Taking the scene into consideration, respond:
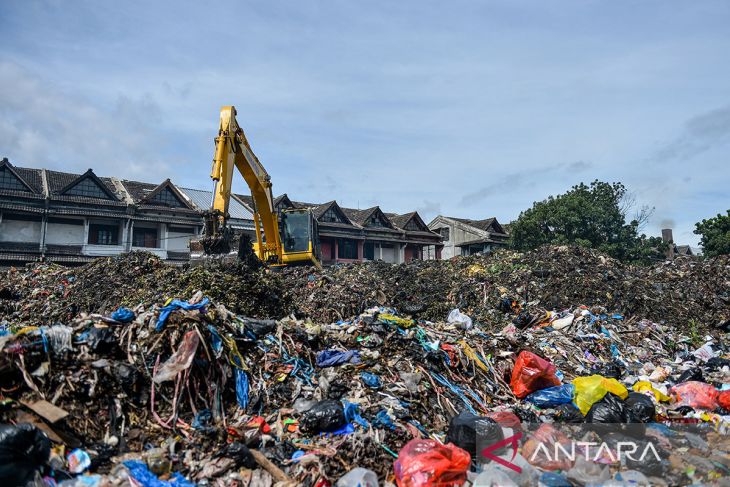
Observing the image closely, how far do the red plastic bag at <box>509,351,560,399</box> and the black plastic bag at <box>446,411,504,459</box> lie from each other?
1.81m

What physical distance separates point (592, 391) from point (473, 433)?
1939 millimetres

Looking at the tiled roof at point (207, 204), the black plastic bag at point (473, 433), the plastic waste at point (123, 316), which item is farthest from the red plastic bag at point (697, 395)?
the tiled roof at point (207, 204)

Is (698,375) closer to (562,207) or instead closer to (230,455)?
(230,455)

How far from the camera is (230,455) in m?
3.78

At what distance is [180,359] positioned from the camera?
184 inches

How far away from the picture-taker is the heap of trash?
3650mm

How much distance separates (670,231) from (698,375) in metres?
28.0

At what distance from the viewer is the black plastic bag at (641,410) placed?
493 cm

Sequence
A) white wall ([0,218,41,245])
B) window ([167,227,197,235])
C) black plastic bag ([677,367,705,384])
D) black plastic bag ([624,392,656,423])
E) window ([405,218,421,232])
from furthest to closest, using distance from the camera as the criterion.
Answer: window ([405,218,421,232])
window ([167,227,197,235])
white wall ([0,218,41,245])
black plastic bag ([677,367,705,384])
black plastic bag ([624,392,656,423])

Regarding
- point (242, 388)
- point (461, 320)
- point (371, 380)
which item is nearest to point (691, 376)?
point (461, 320)

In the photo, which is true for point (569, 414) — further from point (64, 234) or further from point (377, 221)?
point (377, 221)

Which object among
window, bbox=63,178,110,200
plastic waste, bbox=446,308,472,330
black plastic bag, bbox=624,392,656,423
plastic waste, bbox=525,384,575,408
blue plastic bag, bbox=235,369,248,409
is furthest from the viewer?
window, bbox=63,178,110,200

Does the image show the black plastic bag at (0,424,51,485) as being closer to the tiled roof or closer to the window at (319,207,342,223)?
the tiled roof

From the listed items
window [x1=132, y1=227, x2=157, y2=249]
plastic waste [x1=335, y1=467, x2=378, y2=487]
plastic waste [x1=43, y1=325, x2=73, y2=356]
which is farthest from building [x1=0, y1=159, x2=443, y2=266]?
plastic waste [x1=335, y1=467, x2=378, y2=487]
